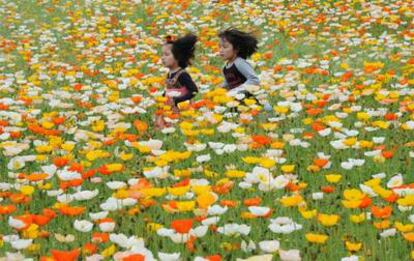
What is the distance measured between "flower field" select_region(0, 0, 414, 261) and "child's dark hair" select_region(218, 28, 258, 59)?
1.56 feet

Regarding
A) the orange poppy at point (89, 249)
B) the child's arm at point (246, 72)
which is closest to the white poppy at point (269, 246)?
the orange poppy at point (89, 249)

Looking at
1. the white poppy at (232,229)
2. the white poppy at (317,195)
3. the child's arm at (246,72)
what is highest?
the white poppy at (232,229)

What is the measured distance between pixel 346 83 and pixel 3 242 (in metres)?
4.67

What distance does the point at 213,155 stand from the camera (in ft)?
16.1

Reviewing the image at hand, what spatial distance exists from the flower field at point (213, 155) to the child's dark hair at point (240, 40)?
0.48 meters

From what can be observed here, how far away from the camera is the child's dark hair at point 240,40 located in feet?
24.1

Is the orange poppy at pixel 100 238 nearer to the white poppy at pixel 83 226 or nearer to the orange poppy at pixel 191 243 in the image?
the white poppy at pixel 83 226

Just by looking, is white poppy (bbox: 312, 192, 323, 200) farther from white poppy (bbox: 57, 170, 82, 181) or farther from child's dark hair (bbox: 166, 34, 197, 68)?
child's dark hair (bbox: 166, 34, 197, 68)

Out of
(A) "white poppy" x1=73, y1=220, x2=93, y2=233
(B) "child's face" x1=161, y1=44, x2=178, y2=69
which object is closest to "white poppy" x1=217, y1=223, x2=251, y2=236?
(A) "white poppy" x1=73, y1=220, x2=93, y2=233

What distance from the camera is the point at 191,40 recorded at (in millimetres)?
7680

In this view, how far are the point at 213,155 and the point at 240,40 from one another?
2.82 metres

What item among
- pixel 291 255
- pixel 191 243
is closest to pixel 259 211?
pixel 191 243

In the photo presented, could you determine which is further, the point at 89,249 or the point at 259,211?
the point at 259,211

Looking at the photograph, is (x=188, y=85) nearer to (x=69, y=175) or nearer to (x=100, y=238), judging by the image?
(x=69, y=175)
